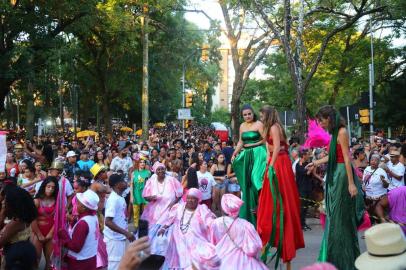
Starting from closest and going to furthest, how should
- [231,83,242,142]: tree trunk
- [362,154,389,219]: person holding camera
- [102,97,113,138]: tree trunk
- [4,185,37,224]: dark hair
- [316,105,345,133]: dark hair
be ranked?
[4,185,37,224]: dark hair < [316,105,345,133]: dark hair < [362,154,389,219]: person holding camera < [231,83,242,142]: tree trunk < [102,97,113,138]: tree trunk

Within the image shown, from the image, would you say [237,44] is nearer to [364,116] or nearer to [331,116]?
[364,116]

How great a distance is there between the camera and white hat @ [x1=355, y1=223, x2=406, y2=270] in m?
3.02

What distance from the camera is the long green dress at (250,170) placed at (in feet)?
26.7

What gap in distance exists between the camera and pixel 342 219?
6.83 metres

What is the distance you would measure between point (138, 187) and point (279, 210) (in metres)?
5.82

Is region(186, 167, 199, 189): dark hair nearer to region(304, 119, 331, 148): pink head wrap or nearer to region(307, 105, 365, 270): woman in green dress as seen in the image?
region(304, 119, 331, 148): pink head wrap

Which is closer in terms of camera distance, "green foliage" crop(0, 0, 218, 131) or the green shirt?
the green shirt

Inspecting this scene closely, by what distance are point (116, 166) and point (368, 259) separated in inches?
535

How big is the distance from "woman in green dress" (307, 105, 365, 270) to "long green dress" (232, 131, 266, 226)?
1.39 metres

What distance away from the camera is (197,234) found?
7773 mm

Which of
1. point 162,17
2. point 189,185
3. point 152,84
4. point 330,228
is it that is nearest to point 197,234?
point 330,228

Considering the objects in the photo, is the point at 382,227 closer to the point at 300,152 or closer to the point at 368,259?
the point at 368,259

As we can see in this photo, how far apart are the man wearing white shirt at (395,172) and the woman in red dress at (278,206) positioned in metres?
5.07

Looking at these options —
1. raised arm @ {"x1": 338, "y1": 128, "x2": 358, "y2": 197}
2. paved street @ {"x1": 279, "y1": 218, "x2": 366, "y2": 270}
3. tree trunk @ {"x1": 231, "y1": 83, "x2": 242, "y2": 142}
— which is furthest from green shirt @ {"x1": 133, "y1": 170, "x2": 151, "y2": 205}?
tree trunk @ {"x1": 231, "y1": 83, "x2": 242, "y2": 142}
